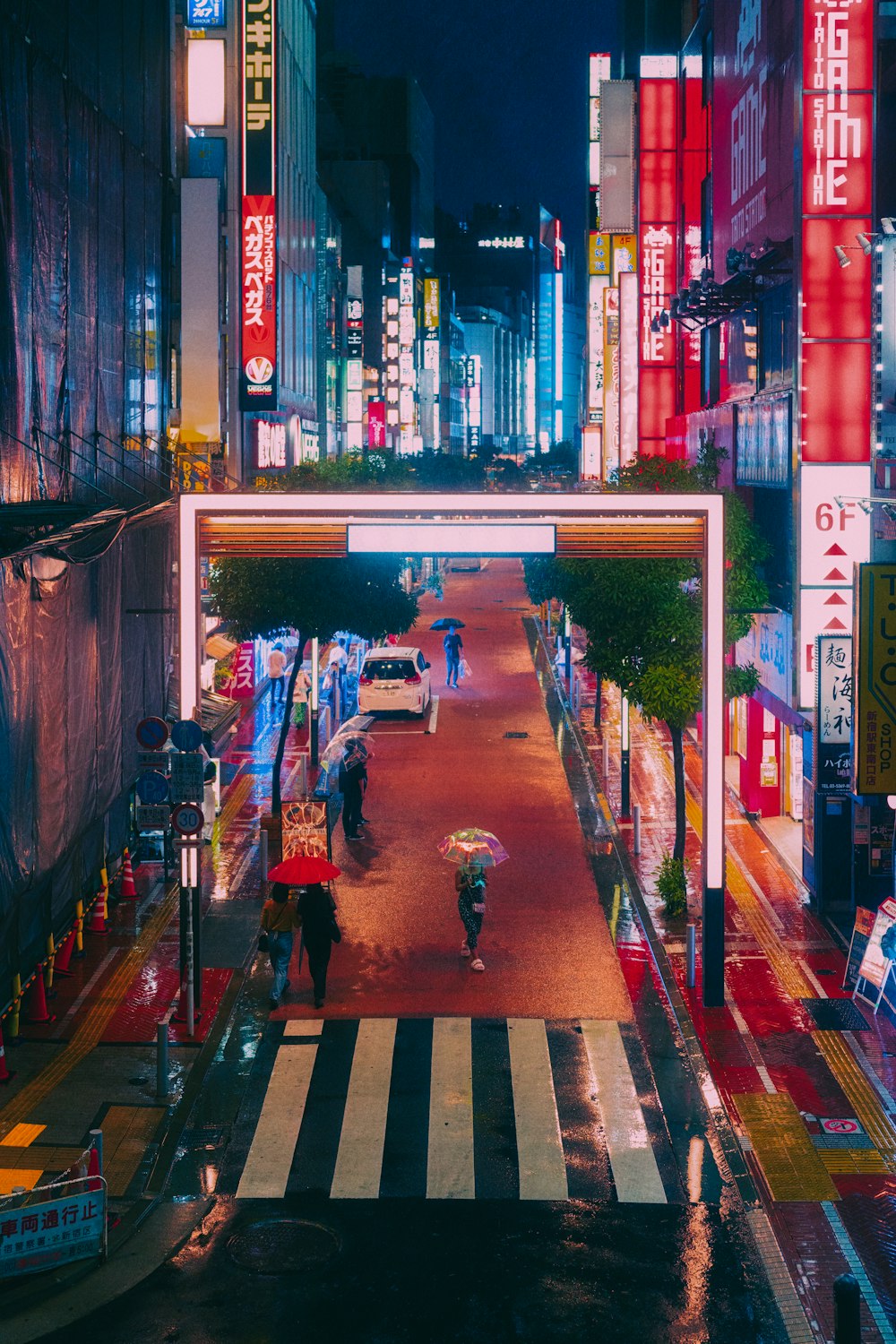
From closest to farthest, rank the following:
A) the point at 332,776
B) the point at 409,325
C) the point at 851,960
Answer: the point at 851,960, the point at 332,776, the point at 409,325

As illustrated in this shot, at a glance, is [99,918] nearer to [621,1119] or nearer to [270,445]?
[621,1119]

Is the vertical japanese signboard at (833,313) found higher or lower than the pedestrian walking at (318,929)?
higher

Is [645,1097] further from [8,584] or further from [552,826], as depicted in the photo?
[552,826]

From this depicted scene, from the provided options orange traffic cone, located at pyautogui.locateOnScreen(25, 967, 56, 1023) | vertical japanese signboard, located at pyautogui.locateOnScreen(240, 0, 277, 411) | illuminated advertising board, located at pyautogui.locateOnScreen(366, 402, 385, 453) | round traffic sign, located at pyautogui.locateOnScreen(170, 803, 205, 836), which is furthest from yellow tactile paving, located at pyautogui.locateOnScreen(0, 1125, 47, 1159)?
illuminated advertising board, located at pyautogui.locateOnScreen(366, 402, 385, 453)

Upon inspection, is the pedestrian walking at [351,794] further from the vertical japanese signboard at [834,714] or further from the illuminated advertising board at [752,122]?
the illuminated advertising board at [752,122]

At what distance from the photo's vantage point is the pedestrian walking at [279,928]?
56.1ft

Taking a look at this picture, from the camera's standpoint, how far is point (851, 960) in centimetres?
1761

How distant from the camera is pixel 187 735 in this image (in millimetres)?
16547

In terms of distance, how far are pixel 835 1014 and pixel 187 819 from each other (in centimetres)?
745

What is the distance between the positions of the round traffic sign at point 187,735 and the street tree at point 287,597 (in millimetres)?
6852

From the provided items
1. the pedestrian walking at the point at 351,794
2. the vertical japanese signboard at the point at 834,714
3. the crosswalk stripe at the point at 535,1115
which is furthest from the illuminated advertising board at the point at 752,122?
the crosswalk stripe at the point at 535,1115

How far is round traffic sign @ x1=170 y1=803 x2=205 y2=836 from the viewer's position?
54.5 feet

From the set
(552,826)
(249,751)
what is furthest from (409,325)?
(552,826)

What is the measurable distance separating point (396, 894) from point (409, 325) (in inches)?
3549
